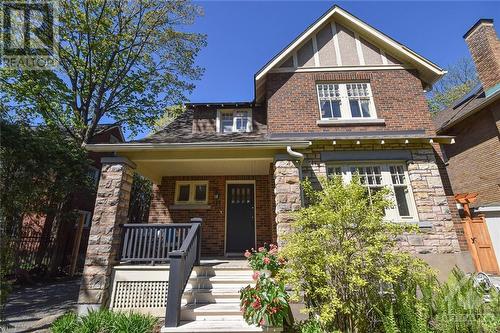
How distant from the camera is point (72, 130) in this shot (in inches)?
460

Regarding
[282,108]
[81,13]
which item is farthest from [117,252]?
[81,13]

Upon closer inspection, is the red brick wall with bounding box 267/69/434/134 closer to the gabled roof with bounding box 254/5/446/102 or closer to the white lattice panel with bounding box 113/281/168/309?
the gabled roof with bounding box 254/5/446/102

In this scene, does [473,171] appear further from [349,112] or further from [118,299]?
[118,299]

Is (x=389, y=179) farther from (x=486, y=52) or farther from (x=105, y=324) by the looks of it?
(x=486, y=52)

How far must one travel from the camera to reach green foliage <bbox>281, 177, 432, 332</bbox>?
13.8ft

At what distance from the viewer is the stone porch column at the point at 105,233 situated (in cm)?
530

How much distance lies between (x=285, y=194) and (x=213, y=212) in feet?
11.9

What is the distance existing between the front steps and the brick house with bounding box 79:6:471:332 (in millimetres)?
706

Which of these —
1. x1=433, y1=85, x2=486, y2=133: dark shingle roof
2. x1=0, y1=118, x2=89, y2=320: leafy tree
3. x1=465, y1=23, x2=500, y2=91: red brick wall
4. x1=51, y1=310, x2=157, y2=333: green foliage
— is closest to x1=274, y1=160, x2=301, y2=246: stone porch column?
x1=51, y1=310, x2=157, y2=333: green foliage

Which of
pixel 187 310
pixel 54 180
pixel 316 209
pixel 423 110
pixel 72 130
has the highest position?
pixel 72 130

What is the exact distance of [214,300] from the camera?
5277 millimetres

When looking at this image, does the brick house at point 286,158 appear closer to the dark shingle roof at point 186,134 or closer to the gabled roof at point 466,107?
the dark shingle roof at point 186,134

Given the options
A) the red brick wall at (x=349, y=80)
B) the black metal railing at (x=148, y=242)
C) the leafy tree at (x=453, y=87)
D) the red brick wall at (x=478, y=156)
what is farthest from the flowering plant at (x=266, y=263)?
the leafy tree at (x=453, y=87)

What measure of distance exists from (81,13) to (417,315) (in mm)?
15208
